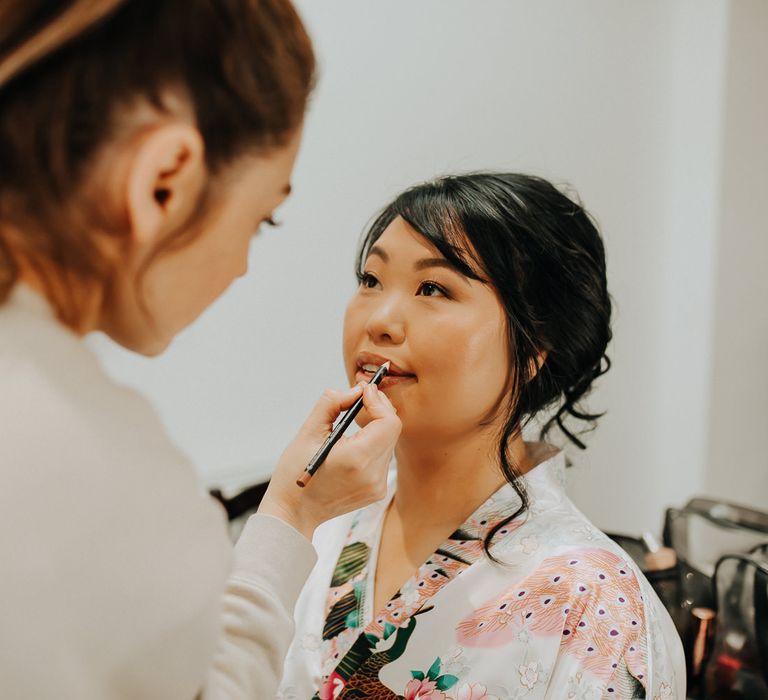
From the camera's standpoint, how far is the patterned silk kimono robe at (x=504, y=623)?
914 millimetres

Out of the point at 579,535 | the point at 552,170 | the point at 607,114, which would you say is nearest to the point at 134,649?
the point at 579,535

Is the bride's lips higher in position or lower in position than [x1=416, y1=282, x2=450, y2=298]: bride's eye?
lower

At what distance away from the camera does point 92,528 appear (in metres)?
0.49

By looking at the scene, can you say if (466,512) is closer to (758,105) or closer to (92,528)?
(92,528)

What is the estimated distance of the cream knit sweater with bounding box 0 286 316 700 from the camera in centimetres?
47

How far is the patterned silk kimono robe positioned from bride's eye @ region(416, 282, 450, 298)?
0.29 metres

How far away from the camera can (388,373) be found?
40.2 inches

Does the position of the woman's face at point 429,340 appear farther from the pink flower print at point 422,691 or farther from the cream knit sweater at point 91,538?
the cream knit sweater at point 91,538

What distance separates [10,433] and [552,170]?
181cm

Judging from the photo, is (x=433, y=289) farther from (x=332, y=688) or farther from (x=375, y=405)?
(x=332, y=688)

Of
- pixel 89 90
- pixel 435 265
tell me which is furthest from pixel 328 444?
pixel 89 90

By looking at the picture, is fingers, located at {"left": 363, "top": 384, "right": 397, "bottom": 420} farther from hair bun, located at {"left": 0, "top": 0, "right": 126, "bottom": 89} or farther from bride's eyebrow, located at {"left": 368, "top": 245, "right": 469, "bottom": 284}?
hair bun, located at {"left": 0, "top": 0, "right": 126, "bottom": 89}

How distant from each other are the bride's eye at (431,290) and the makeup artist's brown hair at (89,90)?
511 mm

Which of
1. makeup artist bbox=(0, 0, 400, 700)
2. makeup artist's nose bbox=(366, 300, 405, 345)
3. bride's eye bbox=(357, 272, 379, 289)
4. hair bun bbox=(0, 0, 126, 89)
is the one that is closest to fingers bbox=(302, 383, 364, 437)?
makeup artist's nose bbox=(366, 300, 405, 345)
